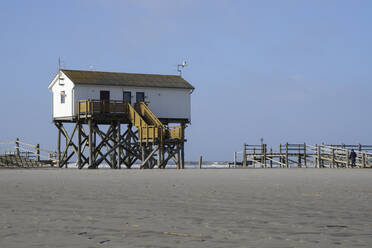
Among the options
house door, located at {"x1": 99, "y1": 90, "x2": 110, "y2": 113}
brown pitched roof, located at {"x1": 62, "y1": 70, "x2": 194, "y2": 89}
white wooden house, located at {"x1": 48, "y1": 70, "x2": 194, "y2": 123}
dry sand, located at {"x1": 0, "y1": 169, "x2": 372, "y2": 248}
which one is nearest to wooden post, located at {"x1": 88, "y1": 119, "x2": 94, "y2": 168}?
house door, located at {"x1": 99, "y1": 90, "x2": 110, "y2": 113}

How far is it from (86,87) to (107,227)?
39856 millimetres

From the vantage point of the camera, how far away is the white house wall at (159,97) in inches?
1822

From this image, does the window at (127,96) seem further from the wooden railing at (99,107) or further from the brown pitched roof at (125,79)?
the wooden railing at (99,107)

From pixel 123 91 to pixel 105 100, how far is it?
6.58ft

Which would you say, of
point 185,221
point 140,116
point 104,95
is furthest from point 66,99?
point 185,221

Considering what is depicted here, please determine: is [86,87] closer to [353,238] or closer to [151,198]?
[151,198]

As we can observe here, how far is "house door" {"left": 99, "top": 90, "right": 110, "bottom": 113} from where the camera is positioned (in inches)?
1791

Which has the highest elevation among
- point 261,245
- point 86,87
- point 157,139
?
point 86,87

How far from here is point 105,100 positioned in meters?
45.6

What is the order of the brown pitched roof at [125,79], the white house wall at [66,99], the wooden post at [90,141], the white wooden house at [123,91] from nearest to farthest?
1. the wooden post at [90,141]
2. the white wooden house at [123,91]
3. the white house wall at [66,99]
4. the brown pitched roof at [125,79]

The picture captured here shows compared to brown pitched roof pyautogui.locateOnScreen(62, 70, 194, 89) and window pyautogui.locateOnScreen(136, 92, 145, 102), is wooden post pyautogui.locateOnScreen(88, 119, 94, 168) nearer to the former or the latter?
Answer: brown pitched roof pyautogui.locateOnScreen(62, 70, 194, 89)

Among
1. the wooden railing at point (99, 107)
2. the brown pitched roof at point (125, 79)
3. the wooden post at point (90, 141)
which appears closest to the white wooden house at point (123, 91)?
the brown pitched roof at point (125, 79)

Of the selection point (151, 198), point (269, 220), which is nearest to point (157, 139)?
point (151, 198)

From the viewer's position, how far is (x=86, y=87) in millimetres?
46250
